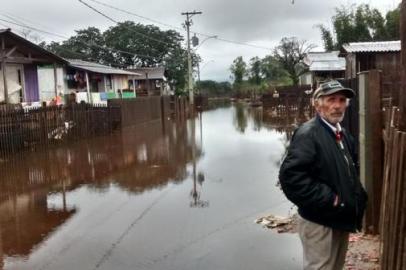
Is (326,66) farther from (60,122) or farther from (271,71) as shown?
(271,71)

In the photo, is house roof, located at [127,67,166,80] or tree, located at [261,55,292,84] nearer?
house roof, located at [127,67,166,80]

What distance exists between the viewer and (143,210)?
9.07 metres

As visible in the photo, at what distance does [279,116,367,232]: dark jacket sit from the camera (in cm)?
349

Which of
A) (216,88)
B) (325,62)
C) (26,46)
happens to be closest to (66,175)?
(26,46)

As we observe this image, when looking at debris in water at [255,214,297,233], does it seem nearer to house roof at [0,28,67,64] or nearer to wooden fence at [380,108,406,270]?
wooden fence at [380,108,406,270]

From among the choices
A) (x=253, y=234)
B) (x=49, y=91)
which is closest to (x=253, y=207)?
(x=253, y=234)

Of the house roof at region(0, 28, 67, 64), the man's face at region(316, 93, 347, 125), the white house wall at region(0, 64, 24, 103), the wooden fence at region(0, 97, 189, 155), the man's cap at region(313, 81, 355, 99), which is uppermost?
the house roof at region(0, 28, 67, 64)

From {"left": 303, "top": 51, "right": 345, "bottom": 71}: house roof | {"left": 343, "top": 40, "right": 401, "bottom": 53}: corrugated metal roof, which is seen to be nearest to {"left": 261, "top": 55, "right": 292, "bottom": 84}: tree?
{"left": 303, "top": 51, "right": 345, "bottom": 71}: house roof

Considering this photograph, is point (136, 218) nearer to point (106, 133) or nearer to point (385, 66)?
point (106, 133)

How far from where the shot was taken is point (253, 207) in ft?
29.4

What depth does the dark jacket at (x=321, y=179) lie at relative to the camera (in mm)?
3494

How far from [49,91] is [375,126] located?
28.4 meters

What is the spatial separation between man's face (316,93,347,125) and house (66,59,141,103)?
2816 centimetres

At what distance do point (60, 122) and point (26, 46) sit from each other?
16.9 ft
